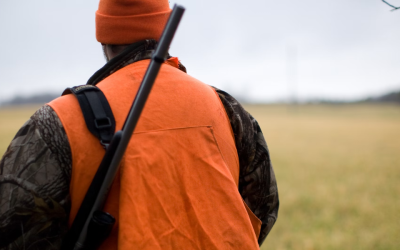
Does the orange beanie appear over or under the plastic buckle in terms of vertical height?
over

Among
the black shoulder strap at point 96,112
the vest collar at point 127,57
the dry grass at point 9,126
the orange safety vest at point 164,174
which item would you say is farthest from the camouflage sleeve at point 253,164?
the dry grass at point 9,126

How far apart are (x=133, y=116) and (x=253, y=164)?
95 cm

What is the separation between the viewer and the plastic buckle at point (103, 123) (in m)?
1.37

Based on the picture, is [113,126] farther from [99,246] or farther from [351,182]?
[351,182]

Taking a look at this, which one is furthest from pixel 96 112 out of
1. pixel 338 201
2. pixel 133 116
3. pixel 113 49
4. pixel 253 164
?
pixel 338 201

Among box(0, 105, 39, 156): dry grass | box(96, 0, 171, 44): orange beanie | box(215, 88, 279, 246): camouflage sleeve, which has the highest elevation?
box(96, 0, 171, 44): orange beanie

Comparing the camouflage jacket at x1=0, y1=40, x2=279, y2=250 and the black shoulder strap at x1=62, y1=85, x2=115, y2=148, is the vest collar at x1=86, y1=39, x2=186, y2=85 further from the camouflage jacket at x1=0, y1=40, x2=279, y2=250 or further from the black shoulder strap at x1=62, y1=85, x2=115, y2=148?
the camouflage jacket at x1=0, y1=40, x2=279, y2=250

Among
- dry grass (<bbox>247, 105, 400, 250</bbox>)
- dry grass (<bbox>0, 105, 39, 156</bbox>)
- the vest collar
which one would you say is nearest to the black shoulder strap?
the vest collar

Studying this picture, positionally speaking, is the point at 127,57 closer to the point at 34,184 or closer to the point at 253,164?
the point at 34,184

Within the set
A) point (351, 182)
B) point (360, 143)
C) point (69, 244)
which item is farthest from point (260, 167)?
point (360, 143)

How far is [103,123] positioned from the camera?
138 centimetres

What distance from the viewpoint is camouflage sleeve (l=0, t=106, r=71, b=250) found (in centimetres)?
133

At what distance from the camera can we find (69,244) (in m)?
1.43

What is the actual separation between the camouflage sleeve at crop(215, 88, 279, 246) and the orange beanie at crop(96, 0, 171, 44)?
0.46 metres
